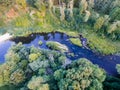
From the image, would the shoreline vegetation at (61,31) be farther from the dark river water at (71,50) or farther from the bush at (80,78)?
the dark river water at (71,50)

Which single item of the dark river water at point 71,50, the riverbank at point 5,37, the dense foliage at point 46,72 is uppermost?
the dense foliage at point 46,72

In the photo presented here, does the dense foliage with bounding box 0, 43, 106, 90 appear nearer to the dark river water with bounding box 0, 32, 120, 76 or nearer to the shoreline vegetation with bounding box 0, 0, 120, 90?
the shoreline vegetation with bounding box 0, 0, 120, 90

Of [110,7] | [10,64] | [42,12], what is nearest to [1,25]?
[42,12]

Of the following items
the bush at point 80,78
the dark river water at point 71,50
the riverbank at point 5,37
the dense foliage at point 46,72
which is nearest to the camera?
the bush at point 80,78

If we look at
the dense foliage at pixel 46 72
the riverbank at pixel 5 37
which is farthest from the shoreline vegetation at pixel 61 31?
the riverbank at pixel 5 37

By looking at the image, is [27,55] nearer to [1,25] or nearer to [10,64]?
[10,64]

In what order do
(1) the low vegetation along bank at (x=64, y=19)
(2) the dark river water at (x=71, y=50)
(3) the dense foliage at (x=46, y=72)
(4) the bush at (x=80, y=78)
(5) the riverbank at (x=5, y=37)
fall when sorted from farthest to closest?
(5) the riverbank at (x=5, y=37) → (1) the low vegetation along bank at (x=64, y=19) → (2) the dark river water at (x=71, y=50) → (3) the dense foliage at (x=46, y=72) → (4) the bush at (x=80, y=78)

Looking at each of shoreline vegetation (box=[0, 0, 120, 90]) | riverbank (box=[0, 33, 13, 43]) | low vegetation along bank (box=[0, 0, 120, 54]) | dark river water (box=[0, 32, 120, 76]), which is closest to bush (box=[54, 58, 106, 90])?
shoreline vegetation (box=[0, 0, 120, 90])

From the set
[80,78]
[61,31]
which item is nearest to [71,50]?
[61,31]

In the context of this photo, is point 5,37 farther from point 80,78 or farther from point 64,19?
point 80,78
